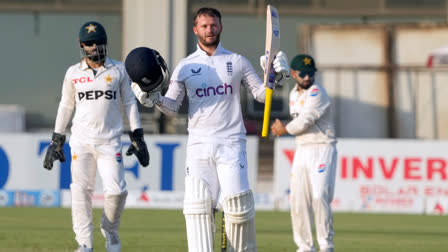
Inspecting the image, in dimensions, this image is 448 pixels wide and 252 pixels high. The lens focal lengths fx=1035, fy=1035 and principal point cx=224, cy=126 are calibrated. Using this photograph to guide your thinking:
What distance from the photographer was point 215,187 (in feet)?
24.0

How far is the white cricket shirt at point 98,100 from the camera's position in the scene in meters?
8.93

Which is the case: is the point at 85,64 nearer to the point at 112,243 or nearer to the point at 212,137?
the point at 112,243

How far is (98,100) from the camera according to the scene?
895 centimetres

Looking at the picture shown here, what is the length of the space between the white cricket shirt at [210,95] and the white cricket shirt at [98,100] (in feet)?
5.47

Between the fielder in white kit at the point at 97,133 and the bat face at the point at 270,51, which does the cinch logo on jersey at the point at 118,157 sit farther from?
the bat face at the point at 270,51

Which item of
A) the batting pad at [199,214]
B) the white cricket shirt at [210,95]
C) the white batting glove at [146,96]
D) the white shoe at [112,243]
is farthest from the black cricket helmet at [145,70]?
the white shoe at [112,243]

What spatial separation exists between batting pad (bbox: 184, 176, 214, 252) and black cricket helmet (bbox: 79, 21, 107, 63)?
2165mm

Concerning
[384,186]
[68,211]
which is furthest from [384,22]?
[68,211]

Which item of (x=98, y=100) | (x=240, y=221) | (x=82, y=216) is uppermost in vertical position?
(x=98, y=100)

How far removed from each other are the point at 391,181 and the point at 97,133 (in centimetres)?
974

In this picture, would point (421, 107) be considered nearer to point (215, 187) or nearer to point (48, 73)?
point (48, 73)

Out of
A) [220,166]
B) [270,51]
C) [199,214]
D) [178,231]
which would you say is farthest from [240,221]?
[178,231]

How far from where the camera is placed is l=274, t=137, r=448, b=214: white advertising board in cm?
1783

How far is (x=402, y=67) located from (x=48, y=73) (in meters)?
9.75
